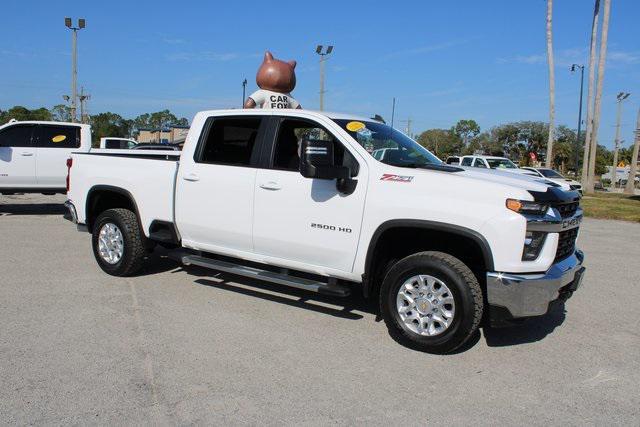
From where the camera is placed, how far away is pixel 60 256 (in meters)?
7.91

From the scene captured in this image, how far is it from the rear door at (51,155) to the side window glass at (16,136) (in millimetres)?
167

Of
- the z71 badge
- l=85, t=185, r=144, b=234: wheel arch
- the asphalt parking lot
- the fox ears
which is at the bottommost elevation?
the asphalt parking lot

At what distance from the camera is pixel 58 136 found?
506 inches

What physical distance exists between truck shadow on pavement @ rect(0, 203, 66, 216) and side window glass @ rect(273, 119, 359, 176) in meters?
9.38

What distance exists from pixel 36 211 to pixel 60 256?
6.26 metres

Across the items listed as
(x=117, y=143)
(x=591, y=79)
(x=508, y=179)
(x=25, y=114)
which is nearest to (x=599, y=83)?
(x=591, y=79)

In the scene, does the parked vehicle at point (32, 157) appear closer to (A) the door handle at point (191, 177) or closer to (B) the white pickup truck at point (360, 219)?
(B) the white pickup truck at point (360, 219)

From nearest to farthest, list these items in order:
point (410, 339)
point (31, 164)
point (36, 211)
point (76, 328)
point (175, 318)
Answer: point (410, 339) → point (76, 328) → point (175, 318) → point (31, 164) → point (36, 211)

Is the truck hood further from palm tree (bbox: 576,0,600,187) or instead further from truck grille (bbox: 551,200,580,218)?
palm tree (bbox: 576,0,600,187)

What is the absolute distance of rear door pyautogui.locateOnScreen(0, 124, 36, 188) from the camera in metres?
12.2

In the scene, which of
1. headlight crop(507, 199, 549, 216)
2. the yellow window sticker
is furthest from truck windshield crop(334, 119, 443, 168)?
headlight crop(507, 199, 549, 216)

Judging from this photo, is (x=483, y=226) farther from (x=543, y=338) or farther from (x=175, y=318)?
(x=175, y=318)

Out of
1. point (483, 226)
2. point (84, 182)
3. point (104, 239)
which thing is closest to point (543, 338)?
point (483, 226)

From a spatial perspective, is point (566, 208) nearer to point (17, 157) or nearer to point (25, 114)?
point (17, 157)
